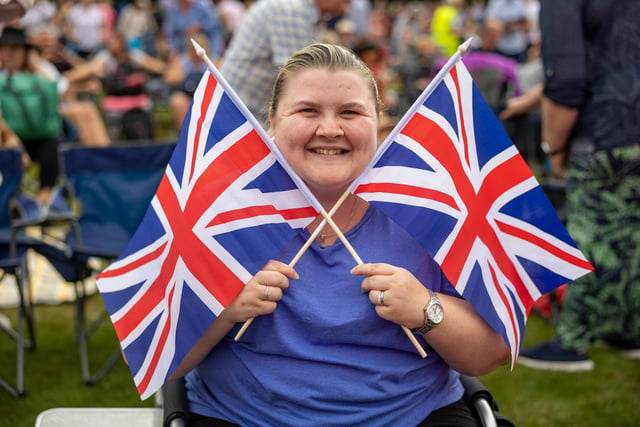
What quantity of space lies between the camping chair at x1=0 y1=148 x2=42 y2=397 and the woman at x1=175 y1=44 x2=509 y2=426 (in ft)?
7.87

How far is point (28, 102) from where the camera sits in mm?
8156

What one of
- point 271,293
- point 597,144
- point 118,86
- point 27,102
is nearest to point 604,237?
point 597,144

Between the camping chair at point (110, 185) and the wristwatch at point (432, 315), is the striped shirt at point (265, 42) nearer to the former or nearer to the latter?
the camping chair at point (110, 185)

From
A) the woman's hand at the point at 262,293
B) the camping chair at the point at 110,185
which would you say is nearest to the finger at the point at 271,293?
the woman's hand at the point at 262,293

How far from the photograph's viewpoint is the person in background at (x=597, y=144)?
13.6 ft

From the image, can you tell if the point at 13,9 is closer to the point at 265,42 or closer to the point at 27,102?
the point at 265,42

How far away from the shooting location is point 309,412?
2332mm

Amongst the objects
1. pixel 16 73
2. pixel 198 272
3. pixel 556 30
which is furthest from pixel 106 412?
pixel 16 73

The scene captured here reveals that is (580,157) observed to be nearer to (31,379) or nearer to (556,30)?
(556,30)

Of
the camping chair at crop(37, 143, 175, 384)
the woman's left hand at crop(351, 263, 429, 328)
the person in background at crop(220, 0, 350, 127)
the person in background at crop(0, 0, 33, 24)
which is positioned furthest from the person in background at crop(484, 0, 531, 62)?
the woman's left hand at crop(351, 263, 429, 328)

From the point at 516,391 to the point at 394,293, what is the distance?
254cm

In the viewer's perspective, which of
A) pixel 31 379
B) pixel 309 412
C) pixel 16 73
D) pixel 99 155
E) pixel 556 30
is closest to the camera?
pixel 309 412

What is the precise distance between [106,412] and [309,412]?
630 millimetres

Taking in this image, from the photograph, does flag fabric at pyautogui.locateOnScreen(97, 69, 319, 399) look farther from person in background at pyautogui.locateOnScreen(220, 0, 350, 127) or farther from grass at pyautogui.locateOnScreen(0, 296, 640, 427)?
person in background at pyautogui.locateOnScreen(220, 0, 350, 127)
